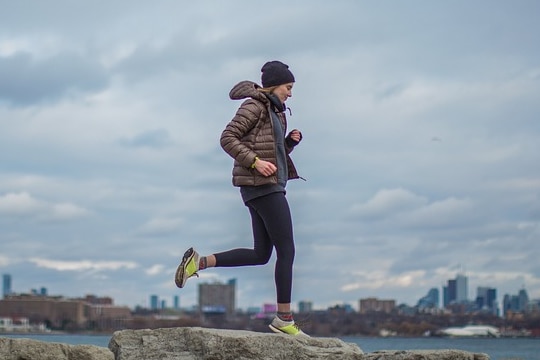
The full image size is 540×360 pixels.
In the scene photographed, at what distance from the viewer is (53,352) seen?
29.6 ft

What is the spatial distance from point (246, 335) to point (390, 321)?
390ft

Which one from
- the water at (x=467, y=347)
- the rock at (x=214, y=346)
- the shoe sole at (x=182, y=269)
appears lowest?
the water at (x=467, y=347)

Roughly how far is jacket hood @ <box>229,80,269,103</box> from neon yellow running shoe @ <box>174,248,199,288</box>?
1.65 metres

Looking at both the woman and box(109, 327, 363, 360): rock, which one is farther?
the woman

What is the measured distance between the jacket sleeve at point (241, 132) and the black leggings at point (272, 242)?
49 cm

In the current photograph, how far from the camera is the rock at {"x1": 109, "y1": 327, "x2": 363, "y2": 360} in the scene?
9.73 m

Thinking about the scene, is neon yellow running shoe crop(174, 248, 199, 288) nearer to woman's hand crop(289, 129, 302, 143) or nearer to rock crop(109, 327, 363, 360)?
rock crop(109, 327, 363, 360)

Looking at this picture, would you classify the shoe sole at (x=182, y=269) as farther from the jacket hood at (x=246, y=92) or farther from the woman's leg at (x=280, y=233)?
the jacket hood at (x=246, y=92)

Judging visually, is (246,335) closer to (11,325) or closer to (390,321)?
(11,325)

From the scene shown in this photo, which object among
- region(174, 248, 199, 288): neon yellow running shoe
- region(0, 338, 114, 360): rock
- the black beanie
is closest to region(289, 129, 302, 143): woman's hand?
the black beanie

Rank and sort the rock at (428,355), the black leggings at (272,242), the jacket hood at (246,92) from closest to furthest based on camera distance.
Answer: the rock at (428,355) → the black leggings at (272,242) → the jacket hood at (246,92)

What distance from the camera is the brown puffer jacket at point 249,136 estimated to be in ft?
34.1

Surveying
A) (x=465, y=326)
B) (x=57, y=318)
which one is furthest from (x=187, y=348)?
(x=465, y=326)

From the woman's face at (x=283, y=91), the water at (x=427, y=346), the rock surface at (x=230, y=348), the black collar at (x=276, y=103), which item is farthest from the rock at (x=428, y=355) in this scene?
the water at (x=427, y=346)
